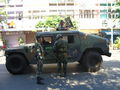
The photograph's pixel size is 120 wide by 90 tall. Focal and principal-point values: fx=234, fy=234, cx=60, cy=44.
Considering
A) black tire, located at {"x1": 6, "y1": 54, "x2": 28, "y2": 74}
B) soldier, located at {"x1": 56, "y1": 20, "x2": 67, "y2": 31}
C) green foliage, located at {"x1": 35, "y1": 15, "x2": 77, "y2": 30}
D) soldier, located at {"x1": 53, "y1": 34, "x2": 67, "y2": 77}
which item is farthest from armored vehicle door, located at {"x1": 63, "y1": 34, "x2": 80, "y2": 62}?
green foliage, located at {"x1": 35, "y1": 15, "x2": 77, "y2": 30}

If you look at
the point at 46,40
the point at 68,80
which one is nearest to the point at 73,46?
the point at 46,40

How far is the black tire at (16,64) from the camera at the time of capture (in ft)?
32.7

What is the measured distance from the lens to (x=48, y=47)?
9.84 meters

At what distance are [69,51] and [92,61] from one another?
43.4 inches

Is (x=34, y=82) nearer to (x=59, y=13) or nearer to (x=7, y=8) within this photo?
(x=59, y=13)

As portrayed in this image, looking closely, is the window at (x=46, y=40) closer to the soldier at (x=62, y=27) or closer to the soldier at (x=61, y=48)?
the soldier at (x=61, y=48)

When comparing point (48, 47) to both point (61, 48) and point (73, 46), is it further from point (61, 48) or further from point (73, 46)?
point (73, 46)

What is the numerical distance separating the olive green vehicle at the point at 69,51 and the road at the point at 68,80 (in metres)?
0.41

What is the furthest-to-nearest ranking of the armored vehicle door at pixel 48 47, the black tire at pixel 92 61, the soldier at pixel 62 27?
the soldier at pixel 62 27 → the black tire at pixel 92 61 → the armored vehicle door at pixel 48 47

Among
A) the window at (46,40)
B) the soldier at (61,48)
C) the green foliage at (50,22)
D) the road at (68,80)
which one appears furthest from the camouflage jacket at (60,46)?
the green foliage at (50,22)

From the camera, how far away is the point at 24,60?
10.0 metres

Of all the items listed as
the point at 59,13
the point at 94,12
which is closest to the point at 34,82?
the point at 59,13

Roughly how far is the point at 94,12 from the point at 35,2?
979cm

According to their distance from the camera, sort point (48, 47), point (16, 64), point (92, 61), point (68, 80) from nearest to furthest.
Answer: point (68, 80) < point (48, 47) < point (16, 64) < point (92, 61)
